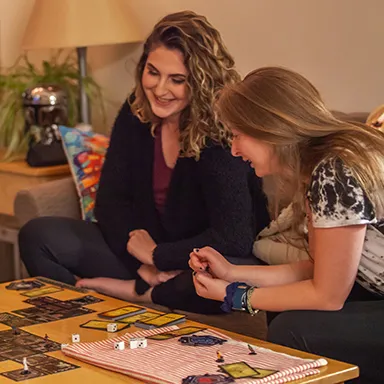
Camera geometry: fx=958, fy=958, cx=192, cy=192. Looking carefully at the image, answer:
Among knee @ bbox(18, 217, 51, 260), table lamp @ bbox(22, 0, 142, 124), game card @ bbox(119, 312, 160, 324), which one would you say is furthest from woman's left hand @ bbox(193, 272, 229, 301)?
table lamp @ bbox(22, 0, 142, 124)

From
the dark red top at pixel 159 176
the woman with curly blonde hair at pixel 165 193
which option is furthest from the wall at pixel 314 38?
the dark red top at pixel 159 176

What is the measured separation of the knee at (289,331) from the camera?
196cm

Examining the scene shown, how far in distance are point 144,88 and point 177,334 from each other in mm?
1022

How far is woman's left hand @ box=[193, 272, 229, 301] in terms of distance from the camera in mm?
2074

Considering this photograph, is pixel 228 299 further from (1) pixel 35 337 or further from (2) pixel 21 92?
(2) pixel 21 92

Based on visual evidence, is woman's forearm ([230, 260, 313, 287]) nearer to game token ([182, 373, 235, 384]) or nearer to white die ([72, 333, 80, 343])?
white die ([72, 333, 80, 343])

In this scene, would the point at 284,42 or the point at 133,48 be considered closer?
the point at 284,42

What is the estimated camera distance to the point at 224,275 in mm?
2162

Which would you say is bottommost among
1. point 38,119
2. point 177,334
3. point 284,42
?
point 177,334

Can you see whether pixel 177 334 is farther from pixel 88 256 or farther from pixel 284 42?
pixel 284 42

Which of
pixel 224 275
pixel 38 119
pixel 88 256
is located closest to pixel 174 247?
pixel 88 256

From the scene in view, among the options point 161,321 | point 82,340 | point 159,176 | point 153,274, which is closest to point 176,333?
point 161,321

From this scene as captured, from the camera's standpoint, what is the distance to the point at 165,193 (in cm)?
279

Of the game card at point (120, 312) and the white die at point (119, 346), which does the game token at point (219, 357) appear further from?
the game card at point (120, 312)
